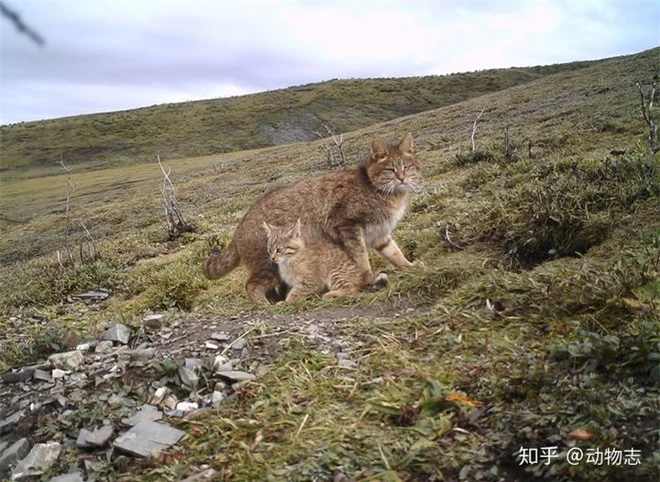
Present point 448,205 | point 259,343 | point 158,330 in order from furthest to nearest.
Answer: point 448,205
point 158,330
point 259,343

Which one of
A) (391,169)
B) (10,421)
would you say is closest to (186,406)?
(10,421)

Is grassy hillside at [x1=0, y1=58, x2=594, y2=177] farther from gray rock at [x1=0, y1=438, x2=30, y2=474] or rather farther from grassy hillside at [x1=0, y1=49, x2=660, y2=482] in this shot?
gray rock at [x1=0, y1=438, x2=30, y2=474]

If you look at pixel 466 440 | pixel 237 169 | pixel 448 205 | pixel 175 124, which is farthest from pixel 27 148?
pixel 466 440

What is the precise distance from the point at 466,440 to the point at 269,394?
1488 millimetres

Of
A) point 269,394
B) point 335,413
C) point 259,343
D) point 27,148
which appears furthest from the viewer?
point 27,148

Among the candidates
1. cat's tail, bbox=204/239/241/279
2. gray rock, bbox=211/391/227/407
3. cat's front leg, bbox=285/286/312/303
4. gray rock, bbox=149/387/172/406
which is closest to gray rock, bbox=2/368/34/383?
gray rock, bbox=149/387/172/406

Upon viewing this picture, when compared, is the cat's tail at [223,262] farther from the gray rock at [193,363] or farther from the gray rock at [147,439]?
the gray rock at [147,439]

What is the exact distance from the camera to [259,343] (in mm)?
5156

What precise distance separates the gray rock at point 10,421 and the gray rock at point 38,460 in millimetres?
508

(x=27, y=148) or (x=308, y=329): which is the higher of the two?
(x=27, y=148)

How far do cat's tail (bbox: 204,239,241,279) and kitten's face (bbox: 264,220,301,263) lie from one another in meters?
0.95

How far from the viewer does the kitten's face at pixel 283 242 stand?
8.10 metres

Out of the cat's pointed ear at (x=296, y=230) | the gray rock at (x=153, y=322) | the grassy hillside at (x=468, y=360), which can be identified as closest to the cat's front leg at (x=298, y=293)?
the grassy hillside at (x=468, y=360)

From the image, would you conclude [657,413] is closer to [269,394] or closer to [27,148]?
[269,394]
